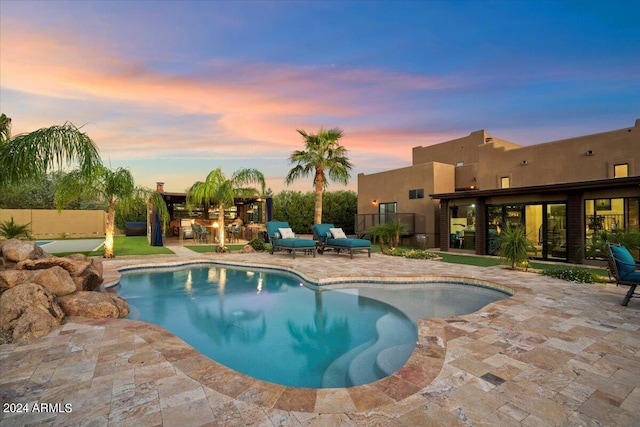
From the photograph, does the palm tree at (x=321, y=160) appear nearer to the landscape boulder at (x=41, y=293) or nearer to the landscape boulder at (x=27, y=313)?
the landscape boulder at (x=41, y=293)

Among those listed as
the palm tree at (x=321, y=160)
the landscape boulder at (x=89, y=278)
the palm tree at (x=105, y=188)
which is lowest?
the landscape boulder at (x=89, y=278)

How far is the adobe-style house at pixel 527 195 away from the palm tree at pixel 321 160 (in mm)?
3997

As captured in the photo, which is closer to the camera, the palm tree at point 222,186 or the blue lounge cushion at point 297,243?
the blue lounge cushion at point 297,243

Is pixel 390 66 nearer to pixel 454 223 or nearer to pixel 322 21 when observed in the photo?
pixel 322 21

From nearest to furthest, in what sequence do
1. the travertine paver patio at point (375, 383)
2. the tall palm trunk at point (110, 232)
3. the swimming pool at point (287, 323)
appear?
1. the travertine paver patio at point (375, 383)
2. the swimming pool at point (287, 323)
3. the tall palm trunk at point (110, 232)

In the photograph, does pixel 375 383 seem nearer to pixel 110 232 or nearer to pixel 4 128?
pixel 4 128

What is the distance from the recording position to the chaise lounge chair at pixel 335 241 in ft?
36.6

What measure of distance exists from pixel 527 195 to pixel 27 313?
1321 centimetres

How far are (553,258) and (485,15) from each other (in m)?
8.04

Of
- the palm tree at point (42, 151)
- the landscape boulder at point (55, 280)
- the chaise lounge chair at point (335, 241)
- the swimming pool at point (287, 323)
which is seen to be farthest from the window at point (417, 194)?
the landscape boulder at point (55, 280)

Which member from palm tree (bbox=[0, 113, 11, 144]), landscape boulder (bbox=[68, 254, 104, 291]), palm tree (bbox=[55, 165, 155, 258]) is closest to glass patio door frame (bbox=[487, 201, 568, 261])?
landscape boulder (bbox=[68, 254, 104, 291])

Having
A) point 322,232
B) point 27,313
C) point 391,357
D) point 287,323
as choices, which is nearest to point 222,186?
point 322,232

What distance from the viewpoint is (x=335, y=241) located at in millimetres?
11625

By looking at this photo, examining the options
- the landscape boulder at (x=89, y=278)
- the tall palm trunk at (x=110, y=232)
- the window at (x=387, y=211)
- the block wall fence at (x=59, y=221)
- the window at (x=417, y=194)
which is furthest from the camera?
the block wall fence at (x=59, y=221)
